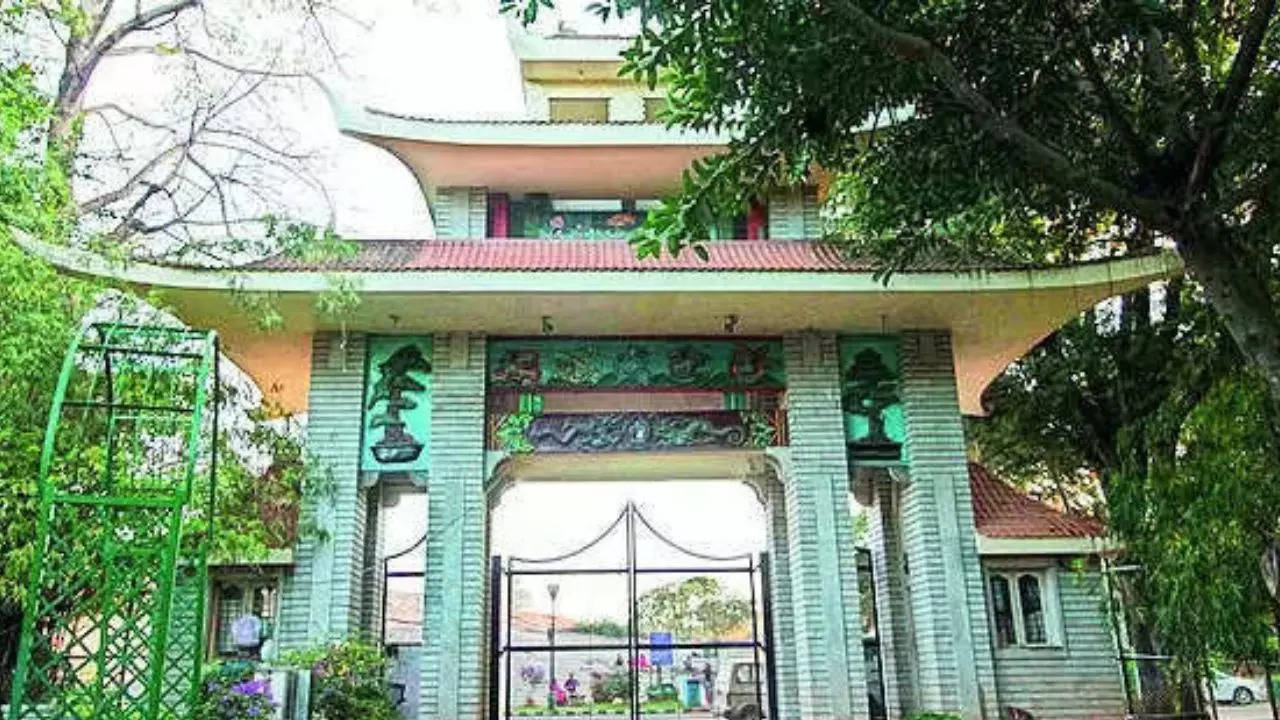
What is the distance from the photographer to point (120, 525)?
6.79m

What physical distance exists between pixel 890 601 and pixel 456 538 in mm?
4966

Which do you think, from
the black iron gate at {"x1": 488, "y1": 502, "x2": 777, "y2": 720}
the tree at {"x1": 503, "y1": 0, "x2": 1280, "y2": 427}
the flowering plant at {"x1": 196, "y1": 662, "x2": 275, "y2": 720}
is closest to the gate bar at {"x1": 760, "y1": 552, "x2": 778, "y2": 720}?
the black iron gate at {"x1": 488, "y1": 502, "x2": 777, "y2": 720}

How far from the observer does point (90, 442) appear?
8.02 meters

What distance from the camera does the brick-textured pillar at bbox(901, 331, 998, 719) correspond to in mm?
9984

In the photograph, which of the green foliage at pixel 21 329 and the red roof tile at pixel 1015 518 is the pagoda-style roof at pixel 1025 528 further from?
the green foliage at pixel 21 329

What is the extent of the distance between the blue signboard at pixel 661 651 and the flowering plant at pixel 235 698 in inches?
159

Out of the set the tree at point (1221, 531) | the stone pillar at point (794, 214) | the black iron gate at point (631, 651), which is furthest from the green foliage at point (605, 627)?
the tree at point (1221, 531)

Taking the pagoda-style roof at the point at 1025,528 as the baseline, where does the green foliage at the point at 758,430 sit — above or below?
above

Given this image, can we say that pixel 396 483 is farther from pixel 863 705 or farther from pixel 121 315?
pixel 863 705

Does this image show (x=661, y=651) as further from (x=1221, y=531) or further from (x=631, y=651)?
(x=1221, y=531)

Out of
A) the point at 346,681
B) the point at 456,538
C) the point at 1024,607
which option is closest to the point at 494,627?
the point at 456,538

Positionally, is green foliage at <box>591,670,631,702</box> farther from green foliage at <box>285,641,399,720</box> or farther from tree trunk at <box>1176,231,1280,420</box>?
tree trunk at <box>1176,231,1280,420</box>

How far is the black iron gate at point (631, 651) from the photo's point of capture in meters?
10.4

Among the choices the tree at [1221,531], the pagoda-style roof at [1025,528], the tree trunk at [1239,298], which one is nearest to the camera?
the tree trunk at [1239,298]
